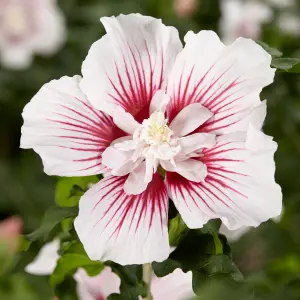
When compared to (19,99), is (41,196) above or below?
below

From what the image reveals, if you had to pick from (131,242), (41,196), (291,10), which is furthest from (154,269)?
(291,10)

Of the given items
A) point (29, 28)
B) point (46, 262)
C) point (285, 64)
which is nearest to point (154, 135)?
point (285, 64)

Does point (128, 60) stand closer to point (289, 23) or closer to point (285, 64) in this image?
point (285, 64)

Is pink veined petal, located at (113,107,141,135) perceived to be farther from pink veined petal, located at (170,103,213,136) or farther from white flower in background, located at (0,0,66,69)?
white flower in background, located at (0,0,66,69)

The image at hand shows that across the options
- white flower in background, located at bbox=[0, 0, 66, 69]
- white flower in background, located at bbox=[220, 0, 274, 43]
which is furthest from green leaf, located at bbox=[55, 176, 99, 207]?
white flower in background, located at bbox=[0, 0, 66, 69]

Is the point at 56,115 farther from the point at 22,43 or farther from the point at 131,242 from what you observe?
the point at 22,43

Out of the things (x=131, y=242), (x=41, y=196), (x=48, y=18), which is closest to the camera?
(x=131, y=242)
